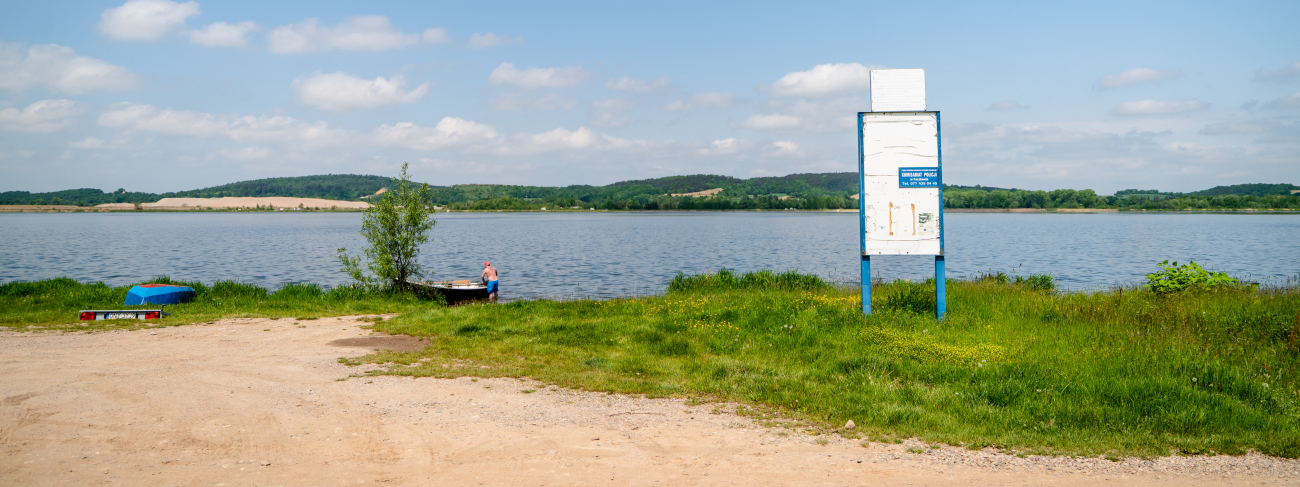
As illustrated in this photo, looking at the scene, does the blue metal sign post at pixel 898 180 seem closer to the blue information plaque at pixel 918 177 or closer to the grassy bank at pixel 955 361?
the blue information plaque at pixel 918 177

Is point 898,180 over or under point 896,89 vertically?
under

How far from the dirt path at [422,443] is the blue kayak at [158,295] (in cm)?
806

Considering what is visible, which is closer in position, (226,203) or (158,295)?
(158,295)

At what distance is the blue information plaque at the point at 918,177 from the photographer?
11.6 m

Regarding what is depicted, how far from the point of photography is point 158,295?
57.4 feet

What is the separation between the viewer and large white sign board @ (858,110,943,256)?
38.3 ft

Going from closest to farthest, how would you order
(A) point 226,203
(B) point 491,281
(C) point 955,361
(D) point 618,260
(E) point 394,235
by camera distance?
(C) point 955,361 < (E) point 394,235 < (B) point 491,281 < (D) point 618,260 < (A) point 226,203

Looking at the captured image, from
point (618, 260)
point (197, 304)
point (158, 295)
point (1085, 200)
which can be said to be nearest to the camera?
point (158, 295)

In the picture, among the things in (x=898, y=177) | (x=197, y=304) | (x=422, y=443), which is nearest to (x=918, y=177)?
(x=898, y=177)

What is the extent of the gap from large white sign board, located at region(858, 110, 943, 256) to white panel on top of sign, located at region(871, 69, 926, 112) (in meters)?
0.10

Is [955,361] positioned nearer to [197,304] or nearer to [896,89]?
[896,89]

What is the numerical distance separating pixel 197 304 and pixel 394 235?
5.44 m

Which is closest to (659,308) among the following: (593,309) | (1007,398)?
(593,309)

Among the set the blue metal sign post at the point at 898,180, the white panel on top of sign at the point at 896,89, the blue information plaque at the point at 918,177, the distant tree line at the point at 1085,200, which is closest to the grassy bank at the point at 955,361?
the blue metal sign post at the point at 898,180
